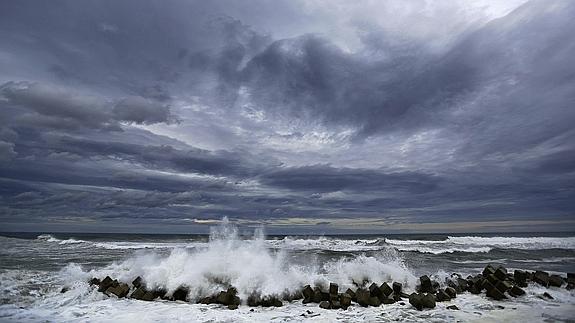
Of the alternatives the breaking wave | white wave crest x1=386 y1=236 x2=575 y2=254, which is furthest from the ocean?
white wave crest x1=386 y1=236 x2=575 y2=254

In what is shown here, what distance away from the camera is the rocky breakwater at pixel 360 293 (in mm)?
9188

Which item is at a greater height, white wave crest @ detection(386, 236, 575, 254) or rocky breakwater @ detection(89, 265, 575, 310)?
white wave crest @ detection(386, 236, 575, 254)

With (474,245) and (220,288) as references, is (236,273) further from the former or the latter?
(474,245)

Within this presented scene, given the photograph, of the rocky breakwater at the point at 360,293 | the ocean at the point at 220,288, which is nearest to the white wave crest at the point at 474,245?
the rocky breakwater at the point at 360,293

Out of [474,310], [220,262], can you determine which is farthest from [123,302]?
[474,310]

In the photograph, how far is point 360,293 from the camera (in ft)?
30.9

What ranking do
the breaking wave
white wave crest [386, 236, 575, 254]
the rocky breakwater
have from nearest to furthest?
the rocky breakwater → the breaking wave → white wave crest [386, 236, 575, 254]

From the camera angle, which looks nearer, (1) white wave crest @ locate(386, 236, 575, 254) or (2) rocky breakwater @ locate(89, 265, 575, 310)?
(2) rocky breakwater @ locate(89, 265, 575, 310)

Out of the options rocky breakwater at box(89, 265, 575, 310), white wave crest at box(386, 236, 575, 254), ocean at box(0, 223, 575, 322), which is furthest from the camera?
white wave crest at box(386, 236, 575, 254)

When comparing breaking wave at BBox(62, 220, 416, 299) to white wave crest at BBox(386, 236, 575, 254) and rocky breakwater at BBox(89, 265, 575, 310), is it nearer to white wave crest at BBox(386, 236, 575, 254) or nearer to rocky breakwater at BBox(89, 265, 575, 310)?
rocky breakwater at BBox(89, 265, 575, 310)

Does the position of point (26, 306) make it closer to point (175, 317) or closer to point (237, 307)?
point (175, 317)

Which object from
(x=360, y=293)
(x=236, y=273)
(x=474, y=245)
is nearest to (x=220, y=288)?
(x=236, y=273)

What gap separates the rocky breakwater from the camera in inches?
362

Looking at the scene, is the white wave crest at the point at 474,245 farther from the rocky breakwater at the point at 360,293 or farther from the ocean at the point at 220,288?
the ocean at the point at 220,288
